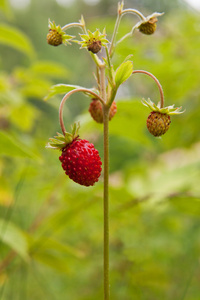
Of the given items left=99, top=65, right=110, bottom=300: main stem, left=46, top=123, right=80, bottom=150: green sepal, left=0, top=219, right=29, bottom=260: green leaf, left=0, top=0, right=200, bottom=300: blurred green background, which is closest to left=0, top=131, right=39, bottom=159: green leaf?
left=0, top=0, right=200, bottom=300: blurred green background

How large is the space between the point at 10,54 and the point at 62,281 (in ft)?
39.2

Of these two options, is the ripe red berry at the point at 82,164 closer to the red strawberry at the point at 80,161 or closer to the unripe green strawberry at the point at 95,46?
the red strawberry at the point at 80,161

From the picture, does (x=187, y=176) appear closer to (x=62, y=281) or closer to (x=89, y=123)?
(x=89, y=123)

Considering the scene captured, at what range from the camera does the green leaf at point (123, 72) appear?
537mm

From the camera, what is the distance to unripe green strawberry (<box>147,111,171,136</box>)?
53cm

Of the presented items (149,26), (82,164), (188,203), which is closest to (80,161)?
(82,164)

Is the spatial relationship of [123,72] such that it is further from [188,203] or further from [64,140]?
[188,203]

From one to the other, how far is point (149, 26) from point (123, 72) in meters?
0.11

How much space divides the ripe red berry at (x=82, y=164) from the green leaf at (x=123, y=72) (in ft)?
0.38

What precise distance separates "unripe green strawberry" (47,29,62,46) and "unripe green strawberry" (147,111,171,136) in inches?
7.2

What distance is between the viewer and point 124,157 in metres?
1.96

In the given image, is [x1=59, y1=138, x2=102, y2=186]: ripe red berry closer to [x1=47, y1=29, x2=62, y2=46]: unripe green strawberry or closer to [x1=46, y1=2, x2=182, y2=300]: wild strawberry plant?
[x1=46, y1=2, x2=182, y2=300]: wild strawberry plant

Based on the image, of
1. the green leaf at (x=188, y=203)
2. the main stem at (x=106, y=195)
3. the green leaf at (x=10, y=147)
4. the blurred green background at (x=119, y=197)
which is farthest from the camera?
the blurred green background at (x=119, y=197)

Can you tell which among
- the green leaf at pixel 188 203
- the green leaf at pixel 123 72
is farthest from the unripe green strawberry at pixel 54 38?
the green leaf at pixel 188 203
